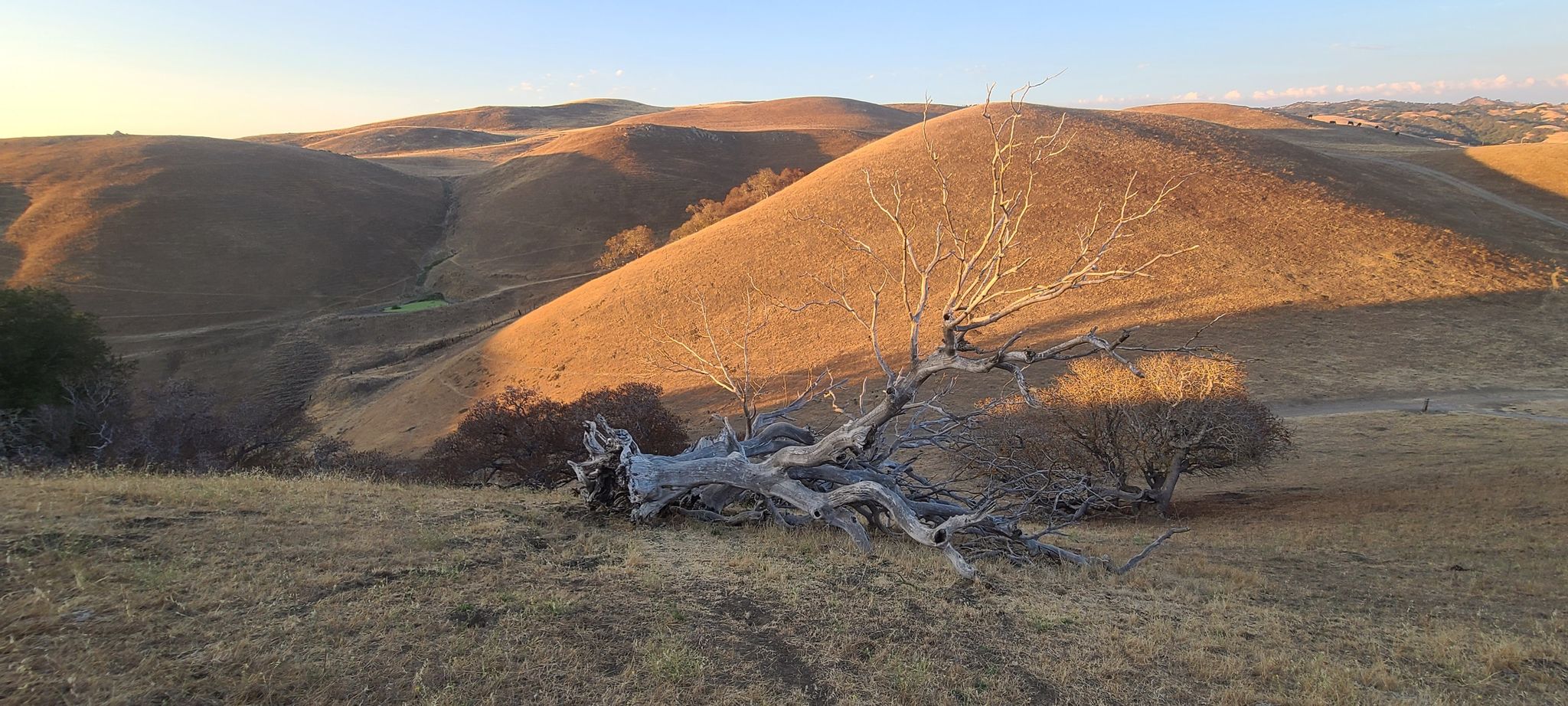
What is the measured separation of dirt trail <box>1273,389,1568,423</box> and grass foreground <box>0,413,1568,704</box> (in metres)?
12.9

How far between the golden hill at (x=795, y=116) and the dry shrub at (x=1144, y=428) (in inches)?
4960

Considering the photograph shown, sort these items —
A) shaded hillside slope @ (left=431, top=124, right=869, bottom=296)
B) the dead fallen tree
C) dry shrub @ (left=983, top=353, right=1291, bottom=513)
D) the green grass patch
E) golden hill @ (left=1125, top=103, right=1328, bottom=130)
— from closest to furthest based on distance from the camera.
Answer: the dead fallen tree < dry shrub @ (left=983, top=353, right=1291, bottom=513) < the green grass patch < shaded hillside slope @ (left=431, top=124, right=869, bottom=296) < golden hill @ (left=1125, top=103, right=1328, bottom=130)

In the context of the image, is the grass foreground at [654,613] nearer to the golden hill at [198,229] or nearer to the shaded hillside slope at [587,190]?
the golden hill at [198,229]

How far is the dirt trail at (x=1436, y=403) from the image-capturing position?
72.3ft

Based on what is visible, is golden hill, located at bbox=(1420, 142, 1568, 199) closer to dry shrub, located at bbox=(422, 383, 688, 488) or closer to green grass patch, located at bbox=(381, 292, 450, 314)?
dry shrub, located at bbox=(422, 383, 688, 488)

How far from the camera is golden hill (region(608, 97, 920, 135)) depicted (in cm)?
15425

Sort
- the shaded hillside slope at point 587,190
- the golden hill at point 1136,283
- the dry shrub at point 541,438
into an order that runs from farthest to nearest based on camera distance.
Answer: the shaded hillside slope at point 587,190
the golden hill at point 1136,283
the dry shrub at point 541,438

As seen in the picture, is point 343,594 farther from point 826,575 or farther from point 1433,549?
point 1433,549

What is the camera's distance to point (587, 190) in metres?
82.0

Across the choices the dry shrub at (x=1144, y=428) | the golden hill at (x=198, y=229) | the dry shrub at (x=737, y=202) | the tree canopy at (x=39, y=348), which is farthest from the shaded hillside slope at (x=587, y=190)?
the dry shrub at (x=1144, y=428)

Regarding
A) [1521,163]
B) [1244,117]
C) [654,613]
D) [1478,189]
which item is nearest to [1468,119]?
[1244,117]

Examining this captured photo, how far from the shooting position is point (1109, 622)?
7.29m

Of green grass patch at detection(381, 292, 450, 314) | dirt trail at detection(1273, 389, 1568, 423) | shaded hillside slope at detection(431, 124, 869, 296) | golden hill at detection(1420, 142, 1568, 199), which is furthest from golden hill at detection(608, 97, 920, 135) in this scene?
dirt trail at detection(1273, 389, 1568, 423)

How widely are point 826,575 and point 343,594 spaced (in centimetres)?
466
